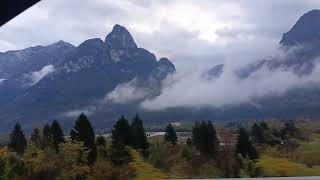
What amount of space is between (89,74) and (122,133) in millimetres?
125179

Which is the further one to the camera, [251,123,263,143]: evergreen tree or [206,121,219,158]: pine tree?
[251,123,263,143]: evergreen tree

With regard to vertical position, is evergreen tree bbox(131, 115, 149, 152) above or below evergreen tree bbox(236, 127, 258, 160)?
above

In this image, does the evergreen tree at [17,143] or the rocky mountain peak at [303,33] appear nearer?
the evergreen tree at [17,143]

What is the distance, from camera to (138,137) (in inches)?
410

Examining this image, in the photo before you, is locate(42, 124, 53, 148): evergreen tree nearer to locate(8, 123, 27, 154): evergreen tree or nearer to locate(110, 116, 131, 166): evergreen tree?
locate(8, 123, 27, 154): evergreen tree

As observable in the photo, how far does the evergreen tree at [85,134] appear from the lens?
8875 mm

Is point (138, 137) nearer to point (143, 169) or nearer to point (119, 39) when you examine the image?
point (143, 169)

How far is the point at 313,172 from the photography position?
7164 mm

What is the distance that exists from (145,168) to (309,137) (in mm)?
4868

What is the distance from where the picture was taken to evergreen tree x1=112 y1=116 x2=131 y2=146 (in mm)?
9748

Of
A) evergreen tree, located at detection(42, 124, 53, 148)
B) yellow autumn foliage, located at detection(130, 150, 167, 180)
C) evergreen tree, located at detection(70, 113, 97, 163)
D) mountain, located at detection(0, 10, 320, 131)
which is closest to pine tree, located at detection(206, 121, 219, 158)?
yellow autumn foliage, located at detection(130, 150, 167, 180)

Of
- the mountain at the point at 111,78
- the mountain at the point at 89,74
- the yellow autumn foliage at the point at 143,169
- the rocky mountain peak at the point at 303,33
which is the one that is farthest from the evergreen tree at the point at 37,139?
the mountain at the point at 89,74

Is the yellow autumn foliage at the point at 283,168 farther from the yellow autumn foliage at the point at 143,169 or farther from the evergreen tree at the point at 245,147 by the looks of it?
the yellow autumn foliage at the point at 143,169

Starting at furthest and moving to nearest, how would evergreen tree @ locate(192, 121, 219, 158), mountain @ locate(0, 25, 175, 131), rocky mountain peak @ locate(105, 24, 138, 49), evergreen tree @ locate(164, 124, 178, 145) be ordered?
rocky mountain peak @ locate(105, 24, 138, 49)
mountain @ locate(0, 25, 175, 131)
evergreen tree @ locate(164, 124, 178, 145)
evergreen tree @ locate(192, 121, 219, 158)
